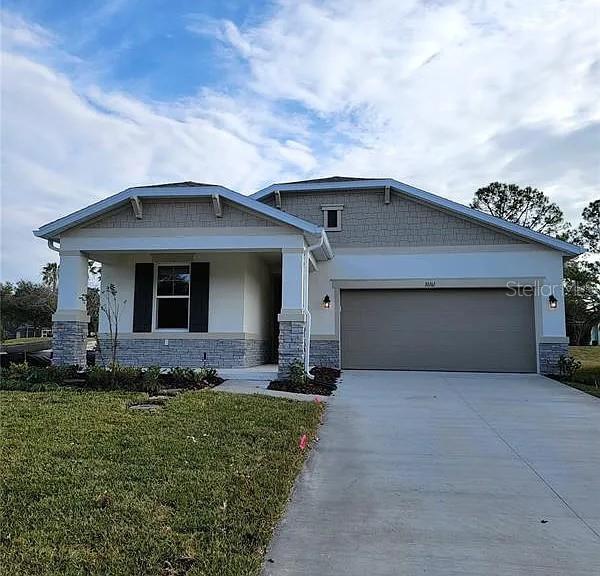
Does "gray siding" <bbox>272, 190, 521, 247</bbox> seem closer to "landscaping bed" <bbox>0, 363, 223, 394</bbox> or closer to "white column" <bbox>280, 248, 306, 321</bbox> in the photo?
"white column" <bbox>280, 248, 306, 321</bbox>

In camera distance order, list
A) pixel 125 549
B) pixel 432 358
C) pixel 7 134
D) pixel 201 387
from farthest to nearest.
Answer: pixel 432 358
pixel 201 387
pixel 7 134
pixel 125 549

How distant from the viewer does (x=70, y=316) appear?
446 inches

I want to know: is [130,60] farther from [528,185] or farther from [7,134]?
[528,185]

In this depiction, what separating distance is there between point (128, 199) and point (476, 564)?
1008cm

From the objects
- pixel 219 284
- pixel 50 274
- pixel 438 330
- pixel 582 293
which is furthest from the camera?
pixel 50 274

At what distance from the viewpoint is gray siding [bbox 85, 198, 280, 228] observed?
11.2 meters

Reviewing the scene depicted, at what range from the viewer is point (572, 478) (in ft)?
15.7

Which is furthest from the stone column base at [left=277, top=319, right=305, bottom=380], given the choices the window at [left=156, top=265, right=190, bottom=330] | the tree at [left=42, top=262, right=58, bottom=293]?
the tree at [left=42, top=262, right=58, bottom=293]

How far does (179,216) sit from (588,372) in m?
10.8

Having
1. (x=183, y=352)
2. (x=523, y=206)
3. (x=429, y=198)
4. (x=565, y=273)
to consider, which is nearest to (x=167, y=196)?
(x=183, y=352)

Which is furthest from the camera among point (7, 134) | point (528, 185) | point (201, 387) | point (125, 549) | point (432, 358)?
point (528, 185)

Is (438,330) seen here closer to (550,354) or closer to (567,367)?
(550,354)

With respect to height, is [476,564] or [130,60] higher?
[130,60]

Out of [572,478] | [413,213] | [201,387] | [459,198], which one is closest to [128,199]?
[201,387]
